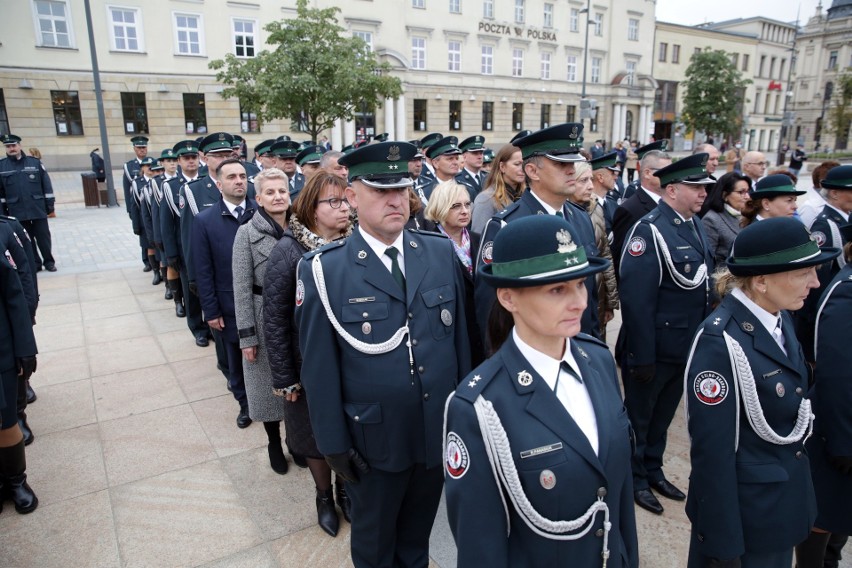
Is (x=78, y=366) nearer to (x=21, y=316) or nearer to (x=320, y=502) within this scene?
(x=21, y=316)

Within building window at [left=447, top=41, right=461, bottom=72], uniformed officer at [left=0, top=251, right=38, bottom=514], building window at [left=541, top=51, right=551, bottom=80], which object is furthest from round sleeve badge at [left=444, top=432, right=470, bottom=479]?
building window at [left=541, top=51, right=551, bottom=80]

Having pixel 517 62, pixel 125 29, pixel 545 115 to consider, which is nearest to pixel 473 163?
pixel 125 29

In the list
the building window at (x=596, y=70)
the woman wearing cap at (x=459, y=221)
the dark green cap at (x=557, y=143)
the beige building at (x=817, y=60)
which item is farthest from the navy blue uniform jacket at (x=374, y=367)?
the beige building at (x=817, y=60)

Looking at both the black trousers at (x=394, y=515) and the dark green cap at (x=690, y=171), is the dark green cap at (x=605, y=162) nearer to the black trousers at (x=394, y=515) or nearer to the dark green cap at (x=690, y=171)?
the dark green cap at (x=690, y=171)

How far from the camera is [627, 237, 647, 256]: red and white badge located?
3.92 m

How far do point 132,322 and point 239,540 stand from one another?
5381 mm

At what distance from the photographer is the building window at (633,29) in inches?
1955

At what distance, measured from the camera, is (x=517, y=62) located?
43.5 m

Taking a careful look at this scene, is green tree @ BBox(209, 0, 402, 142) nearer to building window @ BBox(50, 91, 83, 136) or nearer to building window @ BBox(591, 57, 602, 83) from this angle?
building window @ BBox(50, 91, 83, 136)

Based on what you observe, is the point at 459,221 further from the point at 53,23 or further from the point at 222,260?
the point at 53,23

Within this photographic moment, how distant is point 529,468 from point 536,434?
106 millimetres

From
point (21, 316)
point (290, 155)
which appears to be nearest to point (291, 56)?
point (290, 155)

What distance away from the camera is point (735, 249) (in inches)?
99.1

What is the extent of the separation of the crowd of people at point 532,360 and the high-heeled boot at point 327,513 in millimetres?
13
